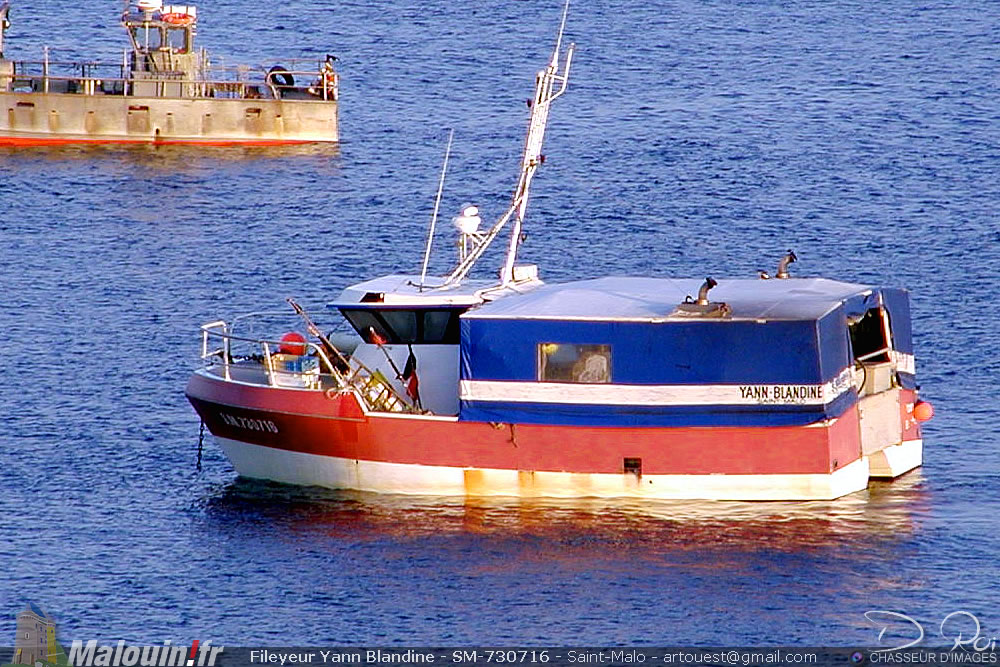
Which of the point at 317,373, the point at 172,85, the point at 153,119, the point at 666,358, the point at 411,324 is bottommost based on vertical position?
the point at 317,373

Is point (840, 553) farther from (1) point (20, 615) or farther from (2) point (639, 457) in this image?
(1) point (20, 615)

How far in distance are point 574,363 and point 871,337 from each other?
22.0 feet

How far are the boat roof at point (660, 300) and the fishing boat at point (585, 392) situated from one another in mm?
62

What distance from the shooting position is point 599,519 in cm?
4141

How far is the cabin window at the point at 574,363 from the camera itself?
4156 cm

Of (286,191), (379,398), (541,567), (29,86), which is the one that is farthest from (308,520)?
(29,86)

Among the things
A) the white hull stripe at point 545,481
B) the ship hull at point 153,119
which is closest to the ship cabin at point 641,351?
the white hull stripe at point 545,481

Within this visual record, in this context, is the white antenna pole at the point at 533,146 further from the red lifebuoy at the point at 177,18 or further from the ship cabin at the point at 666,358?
the red lifebuoy at the point at 177,18

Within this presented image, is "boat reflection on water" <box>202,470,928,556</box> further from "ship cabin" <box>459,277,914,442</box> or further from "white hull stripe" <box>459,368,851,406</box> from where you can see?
"white hull stripe" <box>459,368,851,406</box>

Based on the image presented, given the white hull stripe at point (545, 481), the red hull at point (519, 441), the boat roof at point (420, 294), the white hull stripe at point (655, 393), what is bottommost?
the white hull stripe at point (545, 481)

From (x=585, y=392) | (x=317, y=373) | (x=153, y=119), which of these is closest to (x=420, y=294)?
(x=317, y=373)

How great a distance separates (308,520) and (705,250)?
2751 cm

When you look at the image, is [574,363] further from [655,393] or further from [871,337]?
[871,337]

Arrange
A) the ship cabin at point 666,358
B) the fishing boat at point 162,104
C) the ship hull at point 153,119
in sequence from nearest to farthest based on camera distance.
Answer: the ship cabin at point 666,358
the fishing boat at point 162,104
the ship hull at point 153,119
